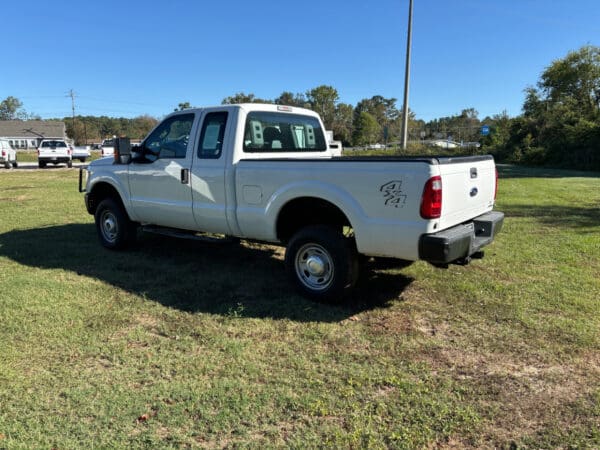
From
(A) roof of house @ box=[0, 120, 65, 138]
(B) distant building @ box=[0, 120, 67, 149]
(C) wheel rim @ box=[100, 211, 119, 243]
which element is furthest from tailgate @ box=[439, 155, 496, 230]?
(A) roof of house @ box=[0, 120, 65, 138]

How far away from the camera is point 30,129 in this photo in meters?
87.0

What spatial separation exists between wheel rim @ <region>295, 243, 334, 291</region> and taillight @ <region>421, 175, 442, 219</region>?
3.52ft

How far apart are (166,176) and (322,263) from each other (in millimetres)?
2382

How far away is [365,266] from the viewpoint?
5.89 m

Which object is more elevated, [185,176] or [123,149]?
A: [123,149]

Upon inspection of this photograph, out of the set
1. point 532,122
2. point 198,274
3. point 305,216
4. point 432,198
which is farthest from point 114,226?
point 532,122

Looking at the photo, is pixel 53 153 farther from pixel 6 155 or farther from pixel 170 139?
pixel 170 139

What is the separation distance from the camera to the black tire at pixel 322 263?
4363 mm

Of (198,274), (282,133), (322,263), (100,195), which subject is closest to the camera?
(322,263)

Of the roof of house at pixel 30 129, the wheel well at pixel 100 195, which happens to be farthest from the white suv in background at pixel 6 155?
the roof of house at pixel 30 129

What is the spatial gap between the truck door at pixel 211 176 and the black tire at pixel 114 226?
1592 millimetres

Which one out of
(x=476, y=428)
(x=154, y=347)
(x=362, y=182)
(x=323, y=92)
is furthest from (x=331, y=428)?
(x=323, y=92)

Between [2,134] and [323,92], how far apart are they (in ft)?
198

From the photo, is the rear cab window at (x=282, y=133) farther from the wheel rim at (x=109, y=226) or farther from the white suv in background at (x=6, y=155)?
the white suv in background at (x=6, y=155)
